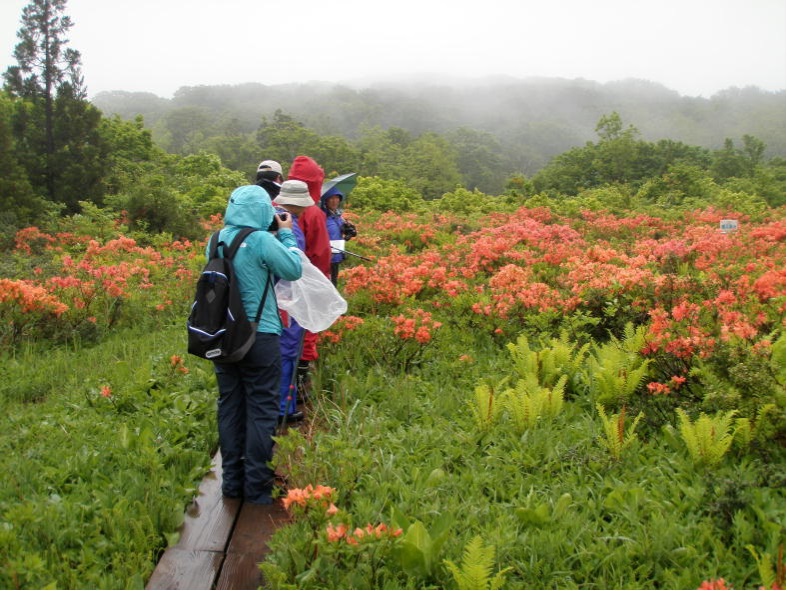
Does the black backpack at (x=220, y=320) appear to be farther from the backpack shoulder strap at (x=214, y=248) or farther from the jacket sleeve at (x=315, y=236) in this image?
the jacket sleeve at (x=315, y=236)

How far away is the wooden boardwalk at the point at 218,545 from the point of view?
9.86 feet

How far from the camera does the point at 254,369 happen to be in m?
3.71

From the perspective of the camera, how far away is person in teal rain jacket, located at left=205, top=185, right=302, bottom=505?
3.67m

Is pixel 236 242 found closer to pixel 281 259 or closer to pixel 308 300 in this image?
pixel 281 259

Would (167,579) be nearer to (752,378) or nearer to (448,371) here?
(448,371)

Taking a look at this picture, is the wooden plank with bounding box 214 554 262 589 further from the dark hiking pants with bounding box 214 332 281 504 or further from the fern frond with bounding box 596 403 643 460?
the fern frond with bounding box 596 403 643 460

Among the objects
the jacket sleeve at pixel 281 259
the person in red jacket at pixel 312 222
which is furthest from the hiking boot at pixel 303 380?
the jacket sleeve at pixel 281 259

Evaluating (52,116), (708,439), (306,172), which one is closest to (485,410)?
(708,439)

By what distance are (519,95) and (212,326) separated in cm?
18083

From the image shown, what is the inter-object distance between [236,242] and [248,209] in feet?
0.74

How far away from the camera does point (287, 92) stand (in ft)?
527

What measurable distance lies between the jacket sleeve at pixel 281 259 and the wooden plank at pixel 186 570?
1617 millimetres

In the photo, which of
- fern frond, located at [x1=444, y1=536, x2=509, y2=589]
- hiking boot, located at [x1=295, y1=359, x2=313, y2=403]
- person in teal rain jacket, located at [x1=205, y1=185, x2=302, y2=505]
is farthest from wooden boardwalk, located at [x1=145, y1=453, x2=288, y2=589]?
hiking boot, located at [x1=295, y1=359, x2=313, y2=403]

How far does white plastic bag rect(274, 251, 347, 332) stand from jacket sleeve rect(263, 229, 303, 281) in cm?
45
